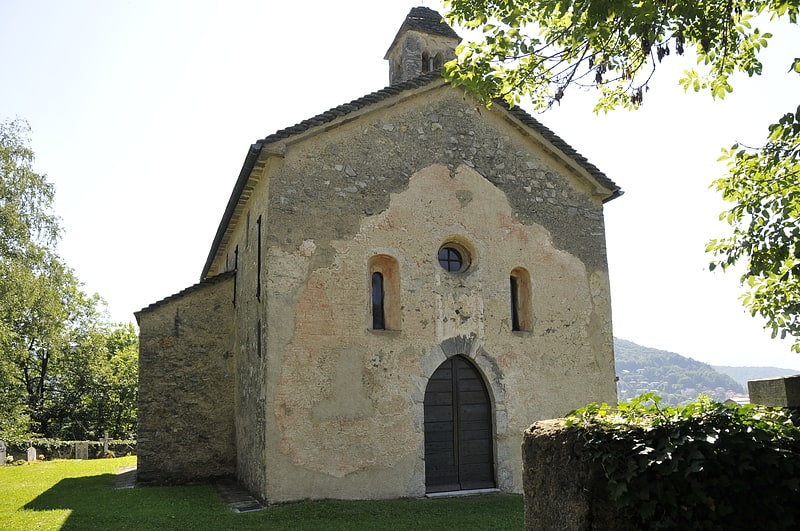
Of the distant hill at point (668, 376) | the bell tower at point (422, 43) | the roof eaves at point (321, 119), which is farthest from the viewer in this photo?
the distant hill at point (668, 376)

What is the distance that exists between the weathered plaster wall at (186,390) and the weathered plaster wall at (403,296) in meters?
0.75

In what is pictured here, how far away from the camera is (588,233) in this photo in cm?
1324

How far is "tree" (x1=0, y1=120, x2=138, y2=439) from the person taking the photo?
24188 millimetres

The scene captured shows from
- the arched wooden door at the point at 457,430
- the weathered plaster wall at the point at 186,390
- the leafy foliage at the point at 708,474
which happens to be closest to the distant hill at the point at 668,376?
the arched wooden door at the point at 457,430

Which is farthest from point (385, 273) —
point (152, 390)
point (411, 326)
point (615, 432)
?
point (615, 432)

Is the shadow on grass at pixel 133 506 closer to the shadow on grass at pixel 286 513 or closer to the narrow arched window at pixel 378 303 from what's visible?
the shadow on grass at pixel 286 513

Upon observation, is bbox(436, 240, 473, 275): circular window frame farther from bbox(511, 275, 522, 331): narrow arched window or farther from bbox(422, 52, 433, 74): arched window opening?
bbox(422, 52, 433, 74): arched window opening

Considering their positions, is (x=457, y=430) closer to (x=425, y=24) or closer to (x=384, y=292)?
(x=384, y=292)

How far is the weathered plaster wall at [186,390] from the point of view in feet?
42.2

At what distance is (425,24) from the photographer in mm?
14695

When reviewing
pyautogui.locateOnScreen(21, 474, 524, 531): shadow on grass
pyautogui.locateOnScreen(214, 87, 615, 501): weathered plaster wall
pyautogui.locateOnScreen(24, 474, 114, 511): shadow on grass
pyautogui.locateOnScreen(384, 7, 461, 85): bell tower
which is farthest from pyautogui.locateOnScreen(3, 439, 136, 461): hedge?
pyautogui.locateOnScreen(384, 7, 461, 85): bell tower

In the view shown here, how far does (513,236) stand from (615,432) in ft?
27.4

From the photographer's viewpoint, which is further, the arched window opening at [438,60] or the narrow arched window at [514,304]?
the arched window opening at [438,60]

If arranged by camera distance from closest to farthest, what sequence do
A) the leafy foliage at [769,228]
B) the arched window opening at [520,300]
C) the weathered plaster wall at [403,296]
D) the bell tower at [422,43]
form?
the leafy foliage at [769,228]
the weathered plaster wall at [403,296]
the arched window opening at [520,300]
the bell tower at [422,43]
